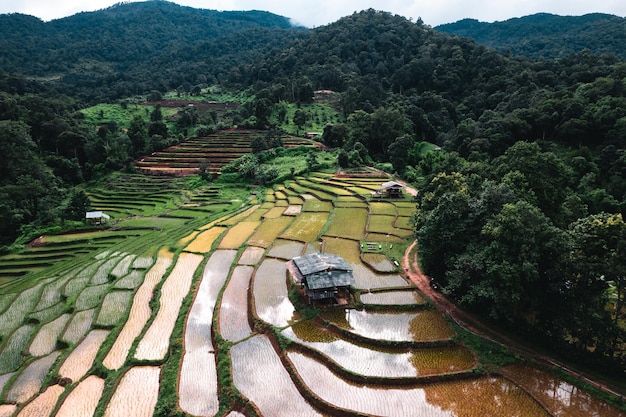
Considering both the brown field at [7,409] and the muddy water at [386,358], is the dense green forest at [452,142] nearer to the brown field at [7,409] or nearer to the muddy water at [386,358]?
the muddy water at [386,358]

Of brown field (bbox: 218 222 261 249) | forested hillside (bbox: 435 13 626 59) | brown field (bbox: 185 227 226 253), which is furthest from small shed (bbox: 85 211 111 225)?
forested hillside (bbox: 435 13 626 59)

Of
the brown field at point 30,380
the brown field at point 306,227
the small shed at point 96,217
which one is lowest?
the small shed at point 96,217

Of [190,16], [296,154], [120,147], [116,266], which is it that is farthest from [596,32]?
[190,16]

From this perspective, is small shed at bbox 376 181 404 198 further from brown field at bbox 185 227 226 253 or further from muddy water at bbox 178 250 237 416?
muddy water at bbox 178 250 237 416

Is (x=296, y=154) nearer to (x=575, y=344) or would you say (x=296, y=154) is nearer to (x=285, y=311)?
(x=285, y=311)

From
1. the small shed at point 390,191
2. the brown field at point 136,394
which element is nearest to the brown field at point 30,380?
the brown field at point 136,394

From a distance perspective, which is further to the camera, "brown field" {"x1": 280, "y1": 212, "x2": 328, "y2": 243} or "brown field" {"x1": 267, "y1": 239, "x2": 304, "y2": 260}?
"brown field" {"x1": 280, "y1": 212, "x2": 328, "y2": 243}
